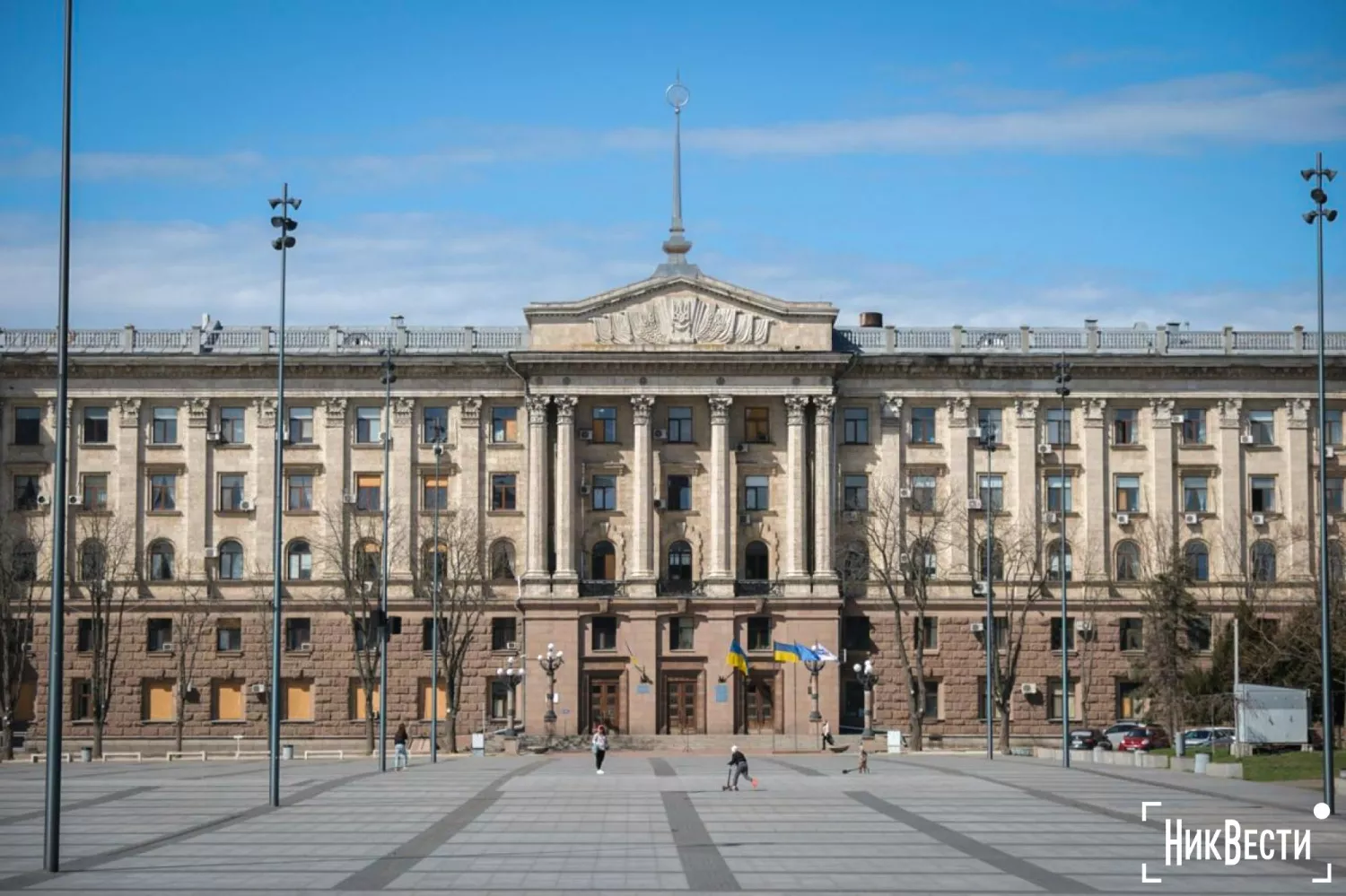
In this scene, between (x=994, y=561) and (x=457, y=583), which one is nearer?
(x=457, y=583)

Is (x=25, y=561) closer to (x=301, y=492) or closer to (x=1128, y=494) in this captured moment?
(x=301, y=492)

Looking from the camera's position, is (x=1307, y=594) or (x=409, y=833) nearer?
(x=409, y=833)

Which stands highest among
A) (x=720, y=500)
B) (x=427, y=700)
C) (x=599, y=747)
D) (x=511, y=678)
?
(x=720, y=500)

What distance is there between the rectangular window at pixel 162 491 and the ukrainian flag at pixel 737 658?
81.4 feet

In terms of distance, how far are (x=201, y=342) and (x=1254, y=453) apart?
4576 cm

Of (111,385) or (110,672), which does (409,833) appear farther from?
(111,385)

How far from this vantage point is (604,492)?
295 ft

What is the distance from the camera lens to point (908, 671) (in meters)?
83.6

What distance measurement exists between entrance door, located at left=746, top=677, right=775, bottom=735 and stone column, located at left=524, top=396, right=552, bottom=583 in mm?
9935

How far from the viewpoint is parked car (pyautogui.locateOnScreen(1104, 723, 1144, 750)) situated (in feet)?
268

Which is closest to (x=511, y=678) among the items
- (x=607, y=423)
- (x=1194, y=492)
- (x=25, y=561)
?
(x=607, y=423)

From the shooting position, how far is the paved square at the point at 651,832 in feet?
111

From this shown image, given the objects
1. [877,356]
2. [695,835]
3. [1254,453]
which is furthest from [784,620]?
[695,835]

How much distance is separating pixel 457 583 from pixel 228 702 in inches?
461
